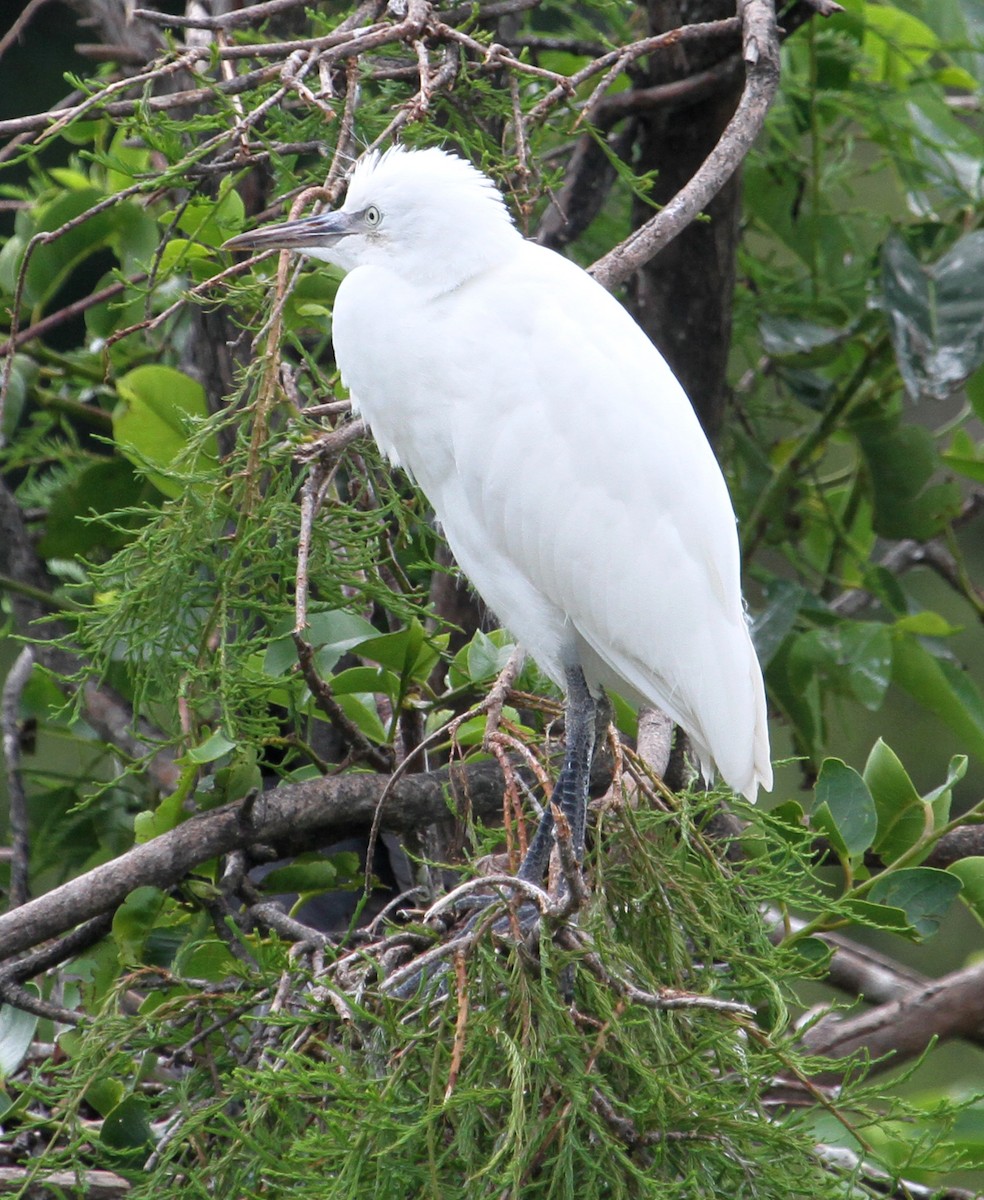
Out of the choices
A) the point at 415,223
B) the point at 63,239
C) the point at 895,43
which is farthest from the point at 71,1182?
the point at 895,43

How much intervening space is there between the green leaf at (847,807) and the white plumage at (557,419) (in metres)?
0.11

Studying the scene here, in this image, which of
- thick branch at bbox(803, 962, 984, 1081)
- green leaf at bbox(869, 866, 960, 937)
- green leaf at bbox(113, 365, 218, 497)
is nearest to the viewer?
green leaf at bbox(869, 866, 960, 937)

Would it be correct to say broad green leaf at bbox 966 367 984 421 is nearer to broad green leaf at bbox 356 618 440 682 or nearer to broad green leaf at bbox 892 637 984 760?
broad green leaf at bbox 892 637 984 760

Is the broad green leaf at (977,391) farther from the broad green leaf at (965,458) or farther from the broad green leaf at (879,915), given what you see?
the broad green leaf at (879,915)

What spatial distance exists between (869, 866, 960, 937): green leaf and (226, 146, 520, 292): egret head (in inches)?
32.2

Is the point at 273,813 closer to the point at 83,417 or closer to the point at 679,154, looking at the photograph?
the point at 83,417

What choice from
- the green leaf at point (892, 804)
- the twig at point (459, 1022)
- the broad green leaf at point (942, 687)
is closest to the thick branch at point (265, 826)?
the twig at point (459, 1022)

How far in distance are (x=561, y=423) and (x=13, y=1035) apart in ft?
3.00

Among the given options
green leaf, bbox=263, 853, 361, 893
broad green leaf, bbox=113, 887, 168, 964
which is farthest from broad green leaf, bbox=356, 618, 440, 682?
broad green leaf, bbox=113, 887, 168, 964

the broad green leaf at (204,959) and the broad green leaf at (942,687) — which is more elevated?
the broad green leaf at (204,959)

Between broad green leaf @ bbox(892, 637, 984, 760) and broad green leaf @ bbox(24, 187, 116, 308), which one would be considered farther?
broad green leaf @ bbox(892, 637, 984, 760)

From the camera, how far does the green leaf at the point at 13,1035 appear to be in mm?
1474

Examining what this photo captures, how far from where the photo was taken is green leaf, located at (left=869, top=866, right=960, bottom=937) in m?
1.40

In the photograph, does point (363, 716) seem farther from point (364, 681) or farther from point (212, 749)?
point (212, 749)
